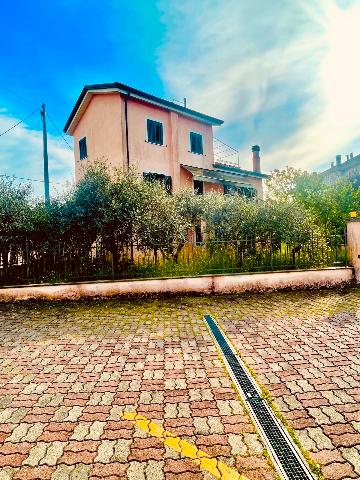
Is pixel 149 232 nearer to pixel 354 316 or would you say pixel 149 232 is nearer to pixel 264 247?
pixel 264 247

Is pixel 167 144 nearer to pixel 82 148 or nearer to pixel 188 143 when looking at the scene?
pixel 188 143

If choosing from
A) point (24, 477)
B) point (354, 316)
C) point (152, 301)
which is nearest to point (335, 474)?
point (24, 477)

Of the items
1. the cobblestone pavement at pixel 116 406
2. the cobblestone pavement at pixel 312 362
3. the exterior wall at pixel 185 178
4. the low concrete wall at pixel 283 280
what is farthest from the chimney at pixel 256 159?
the cobblestone pavement at pixel 116 406

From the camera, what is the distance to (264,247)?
997 centimetres

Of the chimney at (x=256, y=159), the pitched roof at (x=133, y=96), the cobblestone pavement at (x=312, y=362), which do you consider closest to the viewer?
the cobblestone pavement at (x=312, y=362)

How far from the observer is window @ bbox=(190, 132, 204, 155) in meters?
Result: 19.4

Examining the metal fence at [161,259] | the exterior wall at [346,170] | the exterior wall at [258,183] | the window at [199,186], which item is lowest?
the metal fence at [161,259]

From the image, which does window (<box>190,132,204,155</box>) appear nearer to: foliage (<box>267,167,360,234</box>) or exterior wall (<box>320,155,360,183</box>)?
foliage (<box>267,167,360,234</box>)

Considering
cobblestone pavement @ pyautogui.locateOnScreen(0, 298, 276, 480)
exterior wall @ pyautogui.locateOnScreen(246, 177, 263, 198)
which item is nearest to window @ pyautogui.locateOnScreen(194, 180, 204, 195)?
exterior wall @ pyautogui.locateOnScreen(246, 177, 263, 198)

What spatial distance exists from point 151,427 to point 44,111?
819 inches

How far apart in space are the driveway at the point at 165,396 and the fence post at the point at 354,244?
3.66 metres

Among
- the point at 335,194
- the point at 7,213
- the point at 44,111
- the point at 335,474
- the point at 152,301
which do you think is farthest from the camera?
the point at 44,111

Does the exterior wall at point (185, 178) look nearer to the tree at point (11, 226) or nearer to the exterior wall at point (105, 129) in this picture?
the exterior wall at point (105, 129)

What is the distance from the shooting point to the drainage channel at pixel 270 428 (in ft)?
7.45
